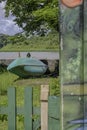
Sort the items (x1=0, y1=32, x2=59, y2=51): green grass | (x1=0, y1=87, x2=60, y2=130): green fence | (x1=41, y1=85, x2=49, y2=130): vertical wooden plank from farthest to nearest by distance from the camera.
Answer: (x1=0, y1=32, x2=59, y2=51): green grass, (x1=0, y1=87, x2=60, y2=130): green fence, (x1=41, y1=85, x2=49, y2=130): vertical wooden plank

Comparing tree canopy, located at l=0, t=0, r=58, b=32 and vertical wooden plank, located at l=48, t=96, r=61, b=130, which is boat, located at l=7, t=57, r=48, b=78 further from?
vertical wooden plank, located at l=48, t=96, r=61, b=130

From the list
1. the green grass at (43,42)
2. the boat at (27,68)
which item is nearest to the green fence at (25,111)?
the green grass at (43,42)

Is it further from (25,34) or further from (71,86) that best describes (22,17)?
(71,86)

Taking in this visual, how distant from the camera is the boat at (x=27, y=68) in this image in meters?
17.6

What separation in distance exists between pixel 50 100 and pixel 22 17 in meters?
14.3

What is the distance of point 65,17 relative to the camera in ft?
10.7

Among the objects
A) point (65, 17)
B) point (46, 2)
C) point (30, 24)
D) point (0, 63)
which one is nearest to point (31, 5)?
point (30, 24)

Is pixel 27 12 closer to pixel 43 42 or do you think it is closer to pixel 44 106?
pixel 43 42

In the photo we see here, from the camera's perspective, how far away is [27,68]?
1789cm

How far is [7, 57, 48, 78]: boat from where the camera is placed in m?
17.6

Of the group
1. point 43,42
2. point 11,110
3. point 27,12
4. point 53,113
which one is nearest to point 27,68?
point 27,12

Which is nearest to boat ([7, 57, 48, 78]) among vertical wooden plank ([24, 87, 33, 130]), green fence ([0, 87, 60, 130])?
green fence ([0, 87, 60, 130])

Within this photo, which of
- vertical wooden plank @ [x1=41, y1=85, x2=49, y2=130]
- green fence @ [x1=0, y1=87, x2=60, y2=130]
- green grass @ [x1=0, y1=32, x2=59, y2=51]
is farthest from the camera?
green grass @ [x1=0, y1=32, x2=59, y2=51]

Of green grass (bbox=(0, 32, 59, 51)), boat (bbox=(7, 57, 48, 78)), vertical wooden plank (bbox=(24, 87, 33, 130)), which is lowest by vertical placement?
boat (bbox=(7, 57, 48, 78))
